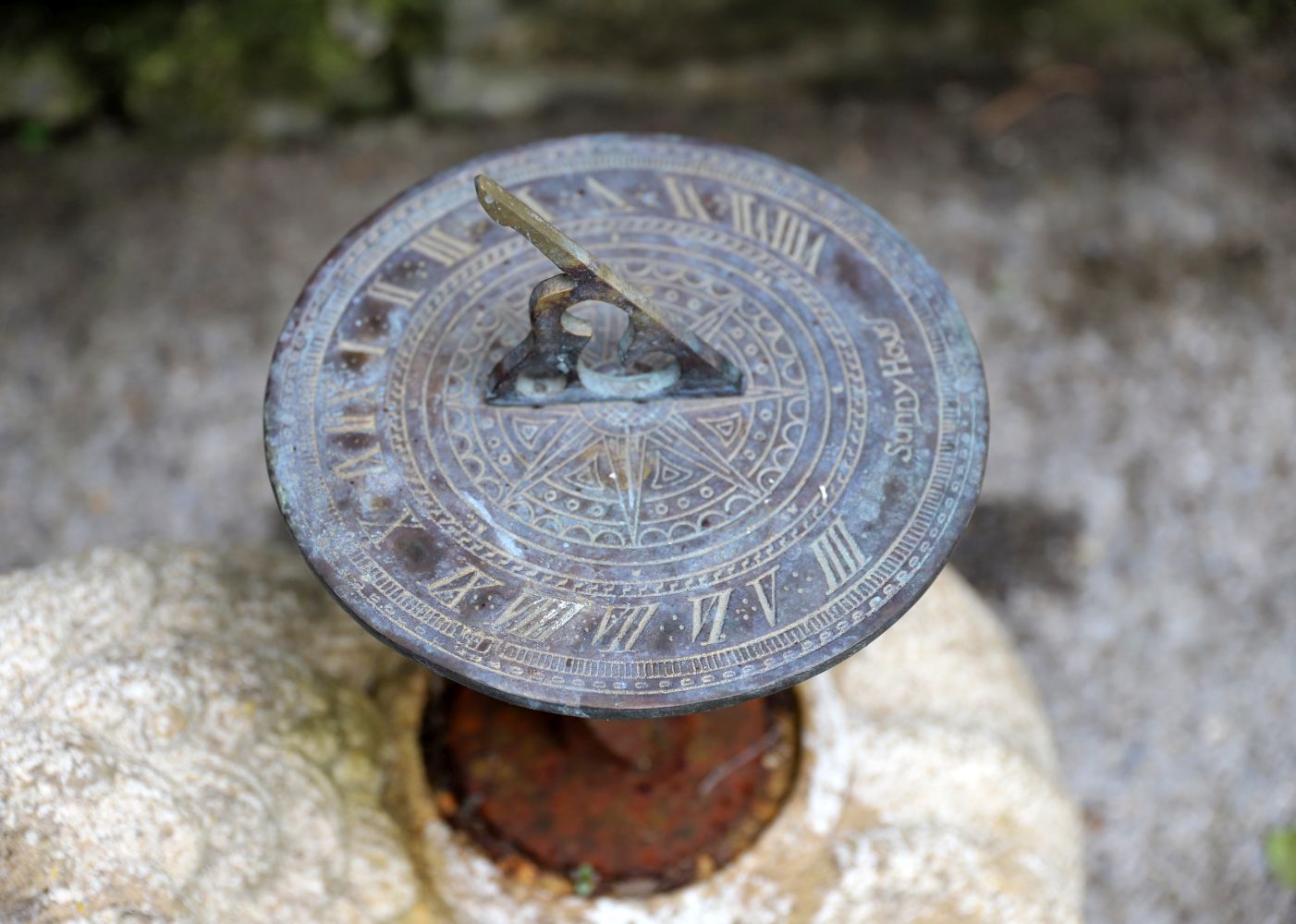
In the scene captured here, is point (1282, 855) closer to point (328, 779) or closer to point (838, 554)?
point (838, 554)

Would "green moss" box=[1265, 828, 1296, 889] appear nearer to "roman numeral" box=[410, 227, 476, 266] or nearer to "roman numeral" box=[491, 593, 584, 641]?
"roman numeral" box=[491, 593, 584, 641]

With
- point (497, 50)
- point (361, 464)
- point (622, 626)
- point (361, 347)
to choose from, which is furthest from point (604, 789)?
point (497, 50)

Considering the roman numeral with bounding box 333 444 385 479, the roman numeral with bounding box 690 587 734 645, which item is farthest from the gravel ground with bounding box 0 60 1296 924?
the roman numeral with bounding box 690 587 734 645

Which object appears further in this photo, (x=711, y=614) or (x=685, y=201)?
(x=685, y=201)

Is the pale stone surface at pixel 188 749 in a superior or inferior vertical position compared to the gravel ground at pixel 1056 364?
inferior

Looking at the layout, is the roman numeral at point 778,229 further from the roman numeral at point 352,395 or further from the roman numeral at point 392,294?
the roman numeral at point 352,395

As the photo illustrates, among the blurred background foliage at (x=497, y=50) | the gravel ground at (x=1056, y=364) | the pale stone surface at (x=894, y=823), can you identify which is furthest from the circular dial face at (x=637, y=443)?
the blurred background foliage at (x=497, y=50)

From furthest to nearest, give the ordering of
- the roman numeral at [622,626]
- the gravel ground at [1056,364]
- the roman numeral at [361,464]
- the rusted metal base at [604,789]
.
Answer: the gravel ground at [1056,364] → the rusted metal base at [604,789] → the roman numeral at [361,464] → the roman numeral at [622,626]
